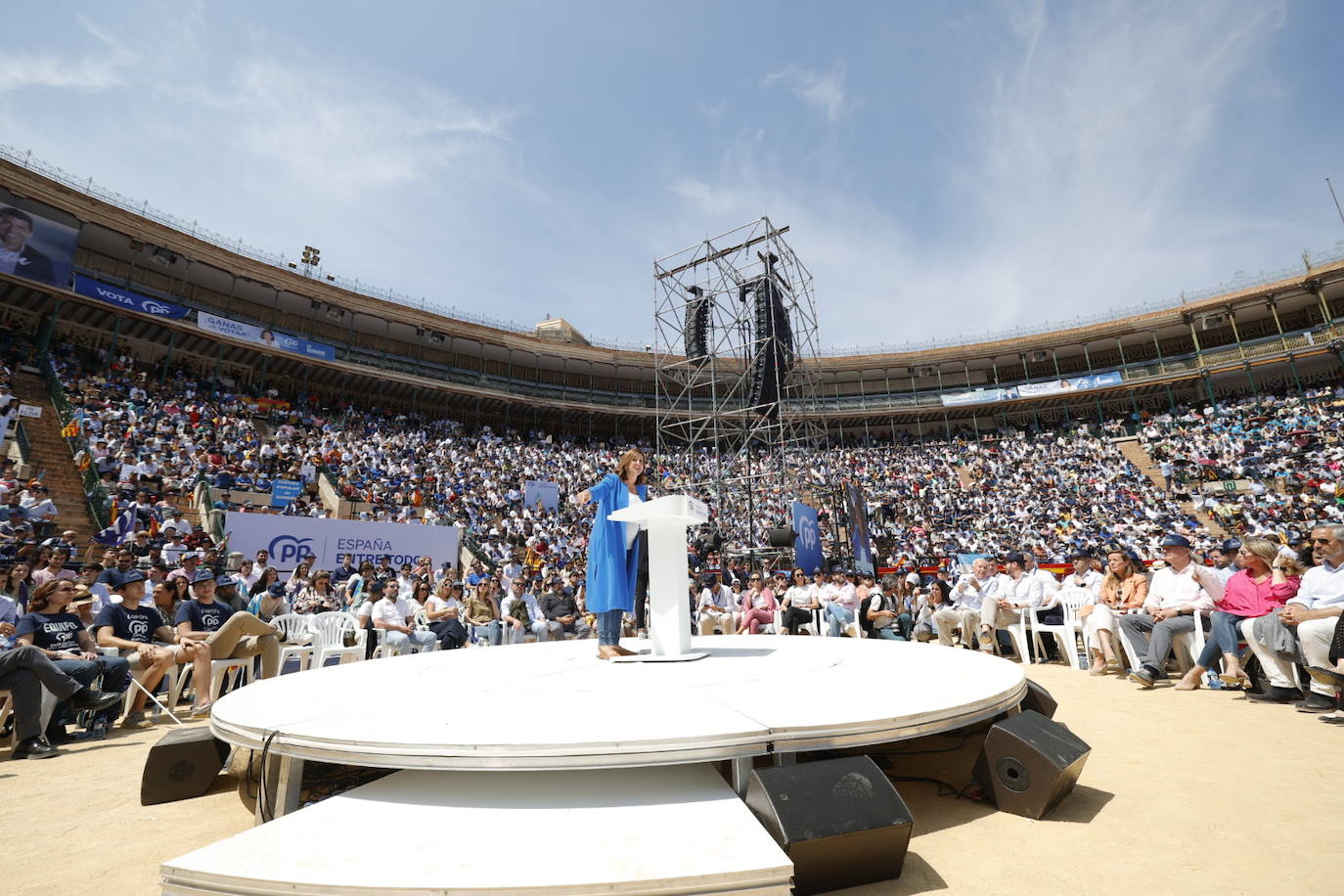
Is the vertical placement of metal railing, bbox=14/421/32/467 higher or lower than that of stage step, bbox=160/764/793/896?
higher

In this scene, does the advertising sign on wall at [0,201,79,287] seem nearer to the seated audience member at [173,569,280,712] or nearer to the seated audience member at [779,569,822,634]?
the seated audience member at [173,569,280,712]

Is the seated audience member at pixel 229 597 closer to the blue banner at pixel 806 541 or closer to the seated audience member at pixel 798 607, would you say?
the seated audience member at pixel 798 607

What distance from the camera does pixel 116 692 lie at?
4086mm

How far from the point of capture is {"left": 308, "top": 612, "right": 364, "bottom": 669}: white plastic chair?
5895 mm

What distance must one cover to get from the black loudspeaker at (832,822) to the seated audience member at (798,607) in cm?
678

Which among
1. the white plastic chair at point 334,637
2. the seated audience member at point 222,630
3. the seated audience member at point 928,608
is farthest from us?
the seated audience member at point 928,608

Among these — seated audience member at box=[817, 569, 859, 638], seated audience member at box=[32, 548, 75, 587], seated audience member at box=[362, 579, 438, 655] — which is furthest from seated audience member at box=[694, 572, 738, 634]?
seated audience member at box=[32, 548, 75, 587]

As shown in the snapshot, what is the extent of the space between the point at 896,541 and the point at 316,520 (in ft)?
55.7

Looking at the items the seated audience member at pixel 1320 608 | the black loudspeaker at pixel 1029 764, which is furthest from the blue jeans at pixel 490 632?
the seated audience member at pixel 1320 608

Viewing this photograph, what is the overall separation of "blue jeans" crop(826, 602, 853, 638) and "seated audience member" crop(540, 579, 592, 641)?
3.22 metres

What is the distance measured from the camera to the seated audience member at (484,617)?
7539 mm

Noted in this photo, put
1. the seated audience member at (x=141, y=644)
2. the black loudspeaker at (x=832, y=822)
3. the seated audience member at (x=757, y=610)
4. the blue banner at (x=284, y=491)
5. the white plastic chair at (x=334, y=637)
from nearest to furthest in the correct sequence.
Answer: the black loudspeaker at (x=832, y=822), the seated audience member at (x=141, y=644), the white plastic chair at (x=334, y=637), the seated audience member at (x=757, y=610), the blue banner at (x=284, y=491)

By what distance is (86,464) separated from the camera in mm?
11633

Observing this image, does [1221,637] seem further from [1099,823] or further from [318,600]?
[318,600]
